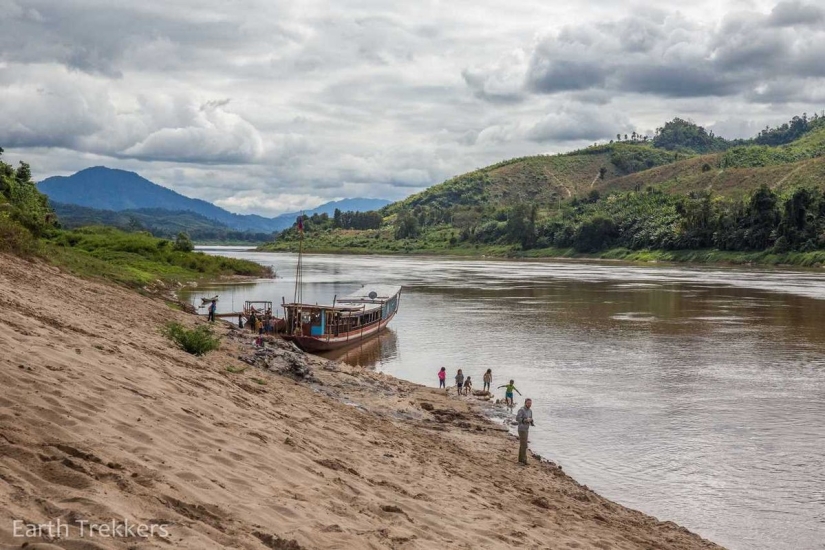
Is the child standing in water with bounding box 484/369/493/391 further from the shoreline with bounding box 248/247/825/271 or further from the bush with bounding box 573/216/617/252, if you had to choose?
the bush with bounding box 573/216/617/252

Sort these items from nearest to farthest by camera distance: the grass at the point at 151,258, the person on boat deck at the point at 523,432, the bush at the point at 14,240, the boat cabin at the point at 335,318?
the person on boat deck at the point at 523,432
the bush at the point at 14,240
the boat cabin at the point at 335,318
the grass at the point at 151,258

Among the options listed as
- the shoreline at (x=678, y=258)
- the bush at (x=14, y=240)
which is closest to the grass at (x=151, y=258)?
the bush at (x=14, y=240)

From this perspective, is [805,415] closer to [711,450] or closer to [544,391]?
[711,450]

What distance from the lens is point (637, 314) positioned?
59.0 metres

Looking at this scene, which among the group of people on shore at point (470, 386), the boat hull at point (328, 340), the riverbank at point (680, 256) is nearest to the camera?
the group of people on shore at point (470, 386)

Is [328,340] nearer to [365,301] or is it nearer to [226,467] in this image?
[365,301]

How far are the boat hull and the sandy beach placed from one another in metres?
19.4

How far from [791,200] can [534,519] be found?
127071mm

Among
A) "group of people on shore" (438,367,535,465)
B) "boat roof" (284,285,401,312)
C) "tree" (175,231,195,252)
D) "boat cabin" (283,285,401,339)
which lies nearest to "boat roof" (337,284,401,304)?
"boat roof" (284,285,401,312)

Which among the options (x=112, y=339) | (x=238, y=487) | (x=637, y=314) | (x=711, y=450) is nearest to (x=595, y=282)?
(x=637, y=314)

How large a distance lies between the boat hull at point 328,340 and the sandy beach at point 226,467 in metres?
19.4

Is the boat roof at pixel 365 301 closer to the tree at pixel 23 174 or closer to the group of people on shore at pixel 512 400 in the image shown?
the group of people on shore at pixel 512 400

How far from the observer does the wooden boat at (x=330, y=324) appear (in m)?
43.2

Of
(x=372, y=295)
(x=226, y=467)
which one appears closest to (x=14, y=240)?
(x=226, y=467)
